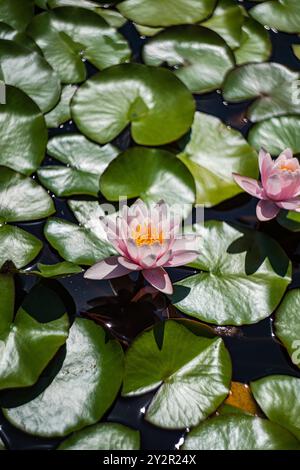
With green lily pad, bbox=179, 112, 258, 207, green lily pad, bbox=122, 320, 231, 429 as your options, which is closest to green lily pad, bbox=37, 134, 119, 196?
green lily pad, bbox=179, 112, 258, 207

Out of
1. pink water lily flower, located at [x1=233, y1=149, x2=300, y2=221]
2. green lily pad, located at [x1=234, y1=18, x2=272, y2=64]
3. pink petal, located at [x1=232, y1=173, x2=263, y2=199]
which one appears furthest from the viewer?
green lily pad, located at [x1=234, y1=18, x2=272, y2=64]

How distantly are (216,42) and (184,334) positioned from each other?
1729 mm

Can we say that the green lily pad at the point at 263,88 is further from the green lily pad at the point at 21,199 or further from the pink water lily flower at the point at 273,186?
the green lily pad at the point at 21,199

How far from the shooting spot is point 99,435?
1.90 metres

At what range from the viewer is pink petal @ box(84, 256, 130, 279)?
2.19 m

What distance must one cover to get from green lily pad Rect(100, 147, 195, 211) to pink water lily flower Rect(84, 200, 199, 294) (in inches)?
11.0

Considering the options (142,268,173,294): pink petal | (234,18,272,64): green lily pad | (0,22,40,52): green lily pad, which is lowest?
(142,268,173,294): pink petal

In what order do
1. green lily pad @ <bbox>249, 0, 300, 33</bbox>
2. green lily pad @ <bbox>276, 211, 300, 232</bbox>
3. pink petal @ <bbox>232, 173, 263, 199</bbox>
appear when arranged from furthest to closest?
green lily pad @ <bbox>249, 0, 300, 33</bbox>
green lily pad @ <bbox>276, 211, 300, 232</bbox>
pink petal @ <bbox>232, 173, 263, 199</bbox>

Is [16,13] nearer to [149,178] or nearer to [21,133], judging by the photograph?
[21,133]

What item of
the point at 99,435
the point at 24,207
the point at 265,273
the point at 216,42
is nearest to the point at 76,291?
the point at 24,207

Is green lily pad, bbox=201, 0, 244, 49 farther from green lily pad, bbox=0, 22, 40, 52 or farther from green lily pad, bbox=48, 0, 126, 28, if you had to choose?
green lily pad, bbox=0, 22, 40, 52

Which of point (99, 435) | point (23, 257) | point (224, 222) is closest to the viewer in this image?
point (99, 435)

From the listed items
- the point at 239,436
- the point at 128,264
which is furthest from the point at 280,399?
the point at 128,264

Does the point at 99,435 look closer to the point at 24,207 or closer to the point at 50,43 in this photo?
the point at 24,207
